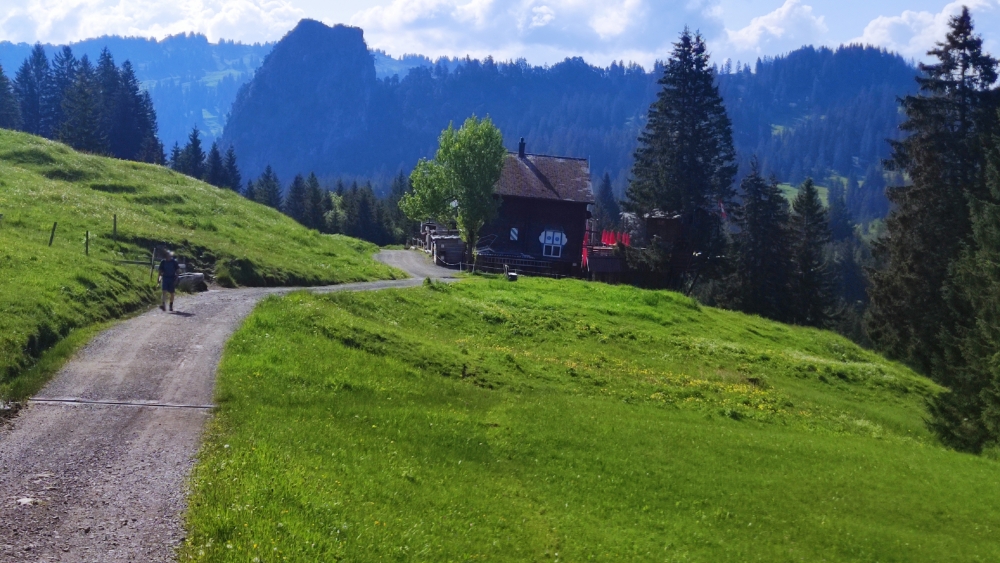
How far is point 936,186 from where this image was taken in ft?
155

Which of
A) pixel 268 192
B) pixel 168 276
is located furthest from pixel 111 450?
pixel 268 192

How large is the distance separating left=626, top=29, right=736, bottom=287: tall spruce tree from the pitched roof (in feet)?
23.1

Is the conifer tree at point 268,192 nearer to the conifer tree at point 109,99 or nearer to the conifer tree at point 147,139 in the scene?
the conifer tree at point 147,139

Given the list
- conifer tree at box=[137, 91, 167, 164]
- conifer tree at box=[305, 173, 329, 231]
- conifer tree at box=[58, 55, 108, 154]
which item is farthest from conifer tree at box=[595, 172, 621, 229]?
conifer tree at box=[58, 55, 108, 154]

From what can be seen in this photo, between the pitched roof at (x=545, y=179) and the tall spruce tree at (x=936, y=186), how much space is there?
29815 mm

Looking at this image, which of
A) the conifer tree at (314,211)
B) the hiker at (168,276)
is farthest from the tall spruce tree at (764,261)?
the conifer tree at (314,211)

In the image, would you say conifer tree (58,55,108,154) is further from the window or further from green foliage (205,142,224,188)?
the window

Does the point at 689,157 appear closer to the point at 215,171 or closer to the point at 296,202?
the point at 215,171

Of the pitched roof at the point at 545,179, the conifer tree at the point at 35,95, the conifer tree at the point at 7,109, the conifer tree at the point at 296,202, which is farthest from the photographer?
the conifer tree at the point at 296,202

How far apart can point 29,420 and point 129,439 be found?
223cm

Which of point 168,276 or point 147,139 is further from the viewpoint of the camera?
point 147,139

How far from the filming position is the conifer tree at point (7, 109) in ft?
355

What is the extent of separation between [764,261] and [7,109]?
100073 mm

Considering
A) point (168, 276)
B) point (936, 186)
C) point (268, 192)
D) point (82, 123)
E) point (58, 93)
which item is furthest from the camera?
point (268, 192)
